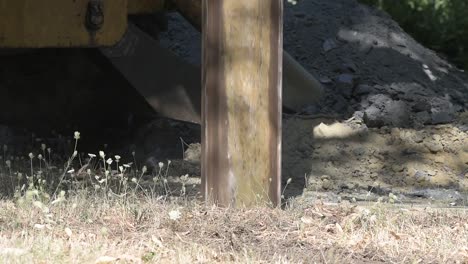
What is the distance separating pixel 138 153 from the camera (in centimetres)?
888

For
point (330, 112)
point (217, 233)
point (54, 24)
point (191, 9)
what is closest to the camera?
point (217, 233)

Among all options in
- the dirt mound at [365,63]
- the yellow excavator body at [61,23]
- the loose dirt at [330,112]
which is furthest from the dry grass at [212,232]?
the dirt mound at [365,63]

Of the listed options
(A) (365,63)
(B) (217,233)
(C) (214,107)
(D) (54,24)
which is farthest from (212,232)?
(A) (365,63)

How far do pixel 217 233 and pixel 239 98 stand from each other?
0.88 meters

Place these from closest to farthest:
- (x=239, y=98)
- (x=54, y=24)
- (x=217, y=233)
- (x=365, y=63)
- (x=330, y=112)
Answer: (x=217, y=233) < (x=239, y=98) < (x=54, y=24) < (x=330, y=112) < (x=365, y=63)

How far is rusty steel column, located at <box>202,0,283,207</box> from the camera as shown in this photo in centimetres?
583

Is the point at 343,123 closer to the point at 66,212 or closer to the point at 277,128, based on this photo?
the point at 277,128

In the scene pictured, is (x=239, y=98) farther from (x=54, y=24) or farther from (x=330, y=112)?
(x=330, y=112)

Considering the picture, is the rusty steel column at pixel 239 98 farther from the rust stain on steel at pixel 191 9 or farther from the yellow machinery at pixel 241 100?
the rust stain on steel at pixel 191 9

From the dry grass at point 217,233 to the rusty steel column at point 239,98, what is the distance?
181mm

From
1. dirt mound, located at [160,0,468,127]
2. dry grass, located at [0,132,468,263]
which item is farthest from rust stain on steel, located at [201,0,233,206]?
dirt mound, located at [160,0,468,127]

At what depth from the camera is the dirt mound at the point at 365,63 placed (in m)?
9.55

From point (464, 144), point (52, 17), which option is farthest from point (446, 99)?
point (52, 17)

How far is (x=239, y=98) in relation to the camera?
19.2 ft
